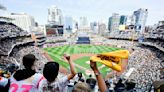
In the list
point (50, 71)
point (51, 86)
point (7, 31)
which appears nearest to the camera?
point (50, 71)

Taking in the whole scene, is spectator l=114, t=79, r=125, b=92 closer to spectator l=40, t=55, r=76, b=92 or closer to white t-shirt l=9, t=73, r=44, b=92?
spectator l=40, t=55, r=76, b=92

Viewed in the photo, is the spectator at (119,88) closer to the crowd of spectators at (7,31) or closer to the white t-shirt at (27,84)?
the white t-shirt at (27,84)

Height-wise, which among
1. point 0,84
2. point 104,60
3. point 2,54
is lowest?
point 2,54

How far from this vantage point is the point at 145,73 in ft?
70.4

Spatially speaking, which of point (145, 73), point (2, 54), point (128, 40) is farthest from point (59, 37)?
point (145, 73)

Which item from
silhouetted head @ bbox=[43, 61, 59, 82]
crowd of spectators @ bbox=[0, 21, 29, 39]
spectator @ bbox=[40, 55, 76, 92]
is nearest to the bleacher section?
crowd of spectators @ bbox=[0, 21, 29, 39]

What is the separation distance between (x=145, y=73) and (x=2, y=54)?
2013cm

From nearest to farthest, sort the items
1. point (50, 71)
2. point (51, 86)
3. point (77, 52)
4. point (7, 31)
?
point (50, 71), point (51, 86), point (7, 31), point (77, 52)

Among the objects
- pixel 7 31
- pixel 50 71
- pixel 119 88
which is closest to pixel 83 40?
pixel 7 31

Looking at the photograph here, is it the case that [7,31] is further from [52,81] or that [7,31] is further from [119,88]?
[52,81]

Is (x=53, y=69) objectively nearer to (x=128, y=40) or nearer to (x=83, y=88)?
(x=83, y=88)

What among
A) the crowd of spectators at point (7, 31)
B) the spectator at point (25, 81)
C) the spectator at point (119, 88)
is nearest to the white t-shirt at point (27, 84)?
the spectator at point (25, 81)

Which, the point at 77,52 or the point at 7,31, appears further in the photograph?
the point at 77,52

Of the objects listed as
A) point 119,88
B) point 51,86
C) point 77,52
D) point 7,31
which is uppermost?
point 7,31
